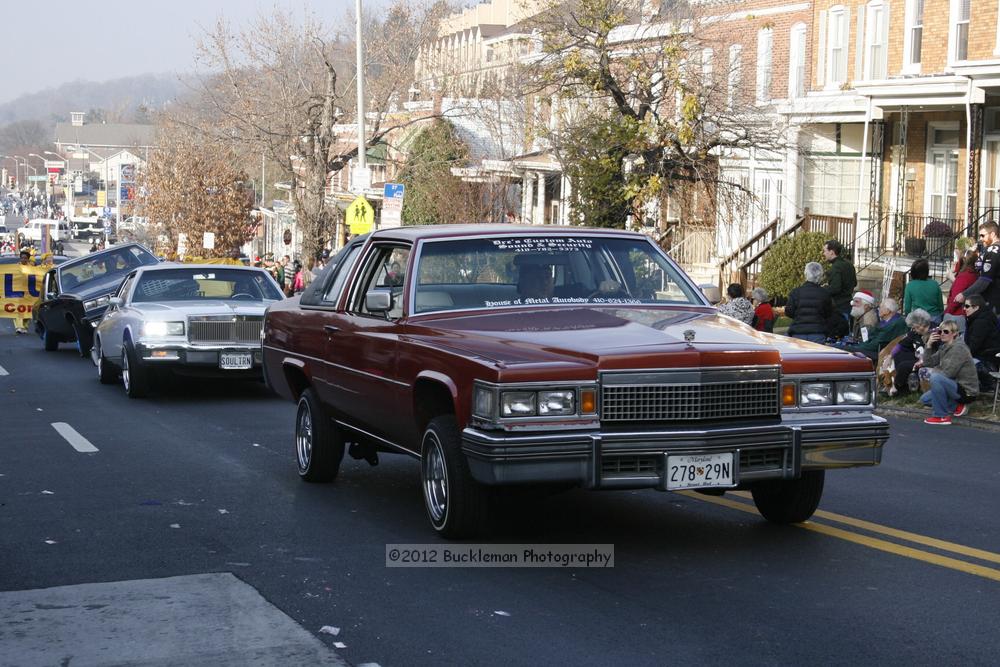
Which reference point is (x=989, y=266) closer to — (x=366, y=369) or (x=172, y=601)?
(x=366, y=369)

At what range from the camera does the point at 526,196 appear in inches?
1826

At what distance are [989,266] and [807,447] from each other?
10.1m

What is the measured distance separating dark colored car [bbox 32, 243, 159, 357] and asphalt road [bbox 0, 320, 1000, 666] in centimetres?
1070

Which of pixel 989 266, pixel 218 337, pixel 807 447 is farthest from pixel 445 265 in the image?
Answer: pixel 989 266

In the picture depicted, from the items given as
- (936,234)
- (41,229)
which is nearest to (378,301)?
(936,234)

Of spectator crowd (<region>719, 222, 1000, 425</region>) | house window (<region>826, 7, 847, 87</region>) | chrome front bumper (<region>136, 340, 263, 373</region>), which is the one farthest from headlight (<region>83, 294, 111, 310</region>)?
house window (<region>826, 7, 847, 87</region>)

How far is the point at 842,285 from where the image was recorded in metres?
19.2

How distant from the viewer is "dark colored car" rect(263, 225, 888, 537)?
713 cm

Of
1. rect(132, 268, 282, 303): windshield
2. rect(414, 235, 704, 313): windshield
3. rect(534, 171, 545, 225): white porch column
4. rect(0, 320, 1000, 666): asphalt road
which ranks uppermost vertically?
Answer: rect(534, 171, 545, 225): white porch column

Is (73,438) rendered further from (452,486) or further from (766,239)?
(766,239)

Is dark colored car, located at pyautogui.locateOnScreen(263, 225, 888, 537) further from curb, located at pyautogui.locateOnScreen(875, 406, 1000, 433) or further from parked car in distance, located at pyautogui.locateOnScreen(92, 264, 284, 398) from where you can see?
curb, located at pyautogui.locateOnScreen(875, 406, 1000, 433)

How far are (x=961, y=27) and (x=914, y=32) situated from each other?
1761 millimetres

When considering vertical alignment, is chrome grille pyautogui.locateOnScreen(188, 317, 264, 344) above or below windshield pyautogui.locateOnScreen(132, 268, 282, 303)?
below

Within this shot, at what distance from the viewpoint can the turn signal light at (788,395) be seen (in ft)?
24.6
